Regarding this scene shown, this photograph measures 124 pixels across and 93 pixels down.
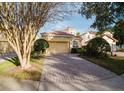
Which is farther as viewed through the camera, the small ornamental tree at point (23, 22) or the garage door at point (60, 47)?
the garage door at point (60, 47)

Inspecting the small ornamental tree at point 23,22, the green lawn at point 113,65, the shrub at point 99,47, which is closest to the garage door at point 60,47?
the shrub at point 99,47

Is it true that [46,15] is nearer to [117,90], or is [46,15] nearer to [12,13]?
[12,13]

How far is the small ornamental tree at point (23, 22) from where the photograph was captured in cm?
1445

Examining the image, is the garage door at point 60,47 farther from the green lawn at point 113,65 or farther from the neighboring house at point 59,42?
the green lawn at point 113,65

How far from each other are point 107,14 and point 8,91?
12.5m

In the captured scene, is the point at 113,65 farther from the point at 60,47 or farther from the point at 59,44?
the point at 59,44

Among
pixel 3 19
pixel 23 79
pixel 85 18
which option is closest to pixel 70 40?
pixel 85 18

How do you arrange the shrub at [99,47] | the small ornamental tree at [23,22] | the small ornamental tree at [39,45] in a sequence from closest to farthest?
the small ornamental tree at [23,22] → the shrub at [99,47] → the small ornamental tree at [39,45]

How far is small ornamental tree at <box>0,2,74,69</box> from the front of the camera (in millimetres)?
14453

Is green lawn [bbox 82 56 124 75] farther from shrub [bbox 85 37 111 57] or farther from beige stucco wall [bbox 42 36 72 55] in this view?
beige stucco wall [bbox 42 36 72 55]

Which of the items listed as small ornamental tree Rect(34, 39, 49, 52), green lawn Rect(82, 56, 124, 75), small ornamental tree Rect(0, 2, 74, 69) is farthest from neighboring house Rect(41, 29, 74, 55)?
small ornamental tree Rect(0, 2, 74, 69)

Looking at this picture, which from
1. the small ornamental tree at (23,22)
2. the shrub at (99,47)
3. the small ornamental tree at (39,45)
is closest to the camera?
the small ornamental tree at (23,22)

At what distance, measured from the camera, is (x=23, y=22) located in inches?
599

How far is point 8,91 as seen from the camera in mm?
8664
